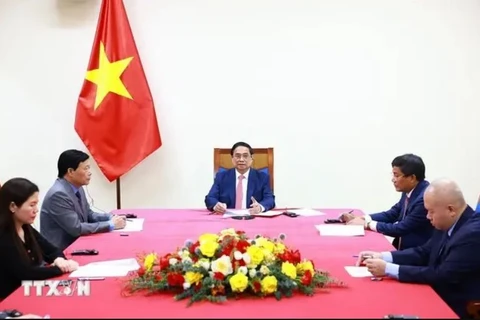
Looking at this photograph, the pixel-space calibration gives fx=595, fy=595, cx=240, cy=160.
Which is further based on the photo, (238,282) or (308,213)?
(308,213)

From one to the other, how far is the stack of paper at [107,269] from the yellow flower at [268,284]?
71 centimetres

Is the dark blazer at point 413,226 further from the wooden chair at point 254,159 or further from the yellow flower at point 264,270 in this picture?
the yellow flower at point 264,270

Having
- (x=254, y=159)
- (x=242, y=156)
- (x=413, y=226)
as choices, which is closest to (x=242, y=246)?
(x=413, y=226)

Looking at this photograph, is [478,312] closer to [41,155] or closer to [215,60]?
[215,60]

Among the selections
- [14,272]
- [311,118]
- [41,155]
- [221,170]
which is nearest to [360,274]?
[14,272]

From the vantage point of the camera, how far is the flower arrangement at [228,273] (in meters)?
2.25

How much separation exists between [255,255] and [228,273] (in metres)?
0.13

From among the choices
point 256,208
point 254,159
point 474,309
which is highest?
point 254,159

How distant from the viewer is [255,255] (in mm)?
2307

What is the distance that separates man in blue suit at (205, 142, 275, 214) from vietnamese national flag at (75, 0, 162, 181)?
35.1 inches

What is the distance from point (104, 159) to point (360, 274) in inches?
134

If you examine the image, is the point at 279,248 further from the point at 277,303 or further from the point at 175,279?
the point at 175,279

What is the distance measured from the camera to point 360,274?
2.64 metres

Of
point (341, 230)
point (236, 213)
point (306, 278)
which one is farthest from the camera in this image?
point (236, 213)
